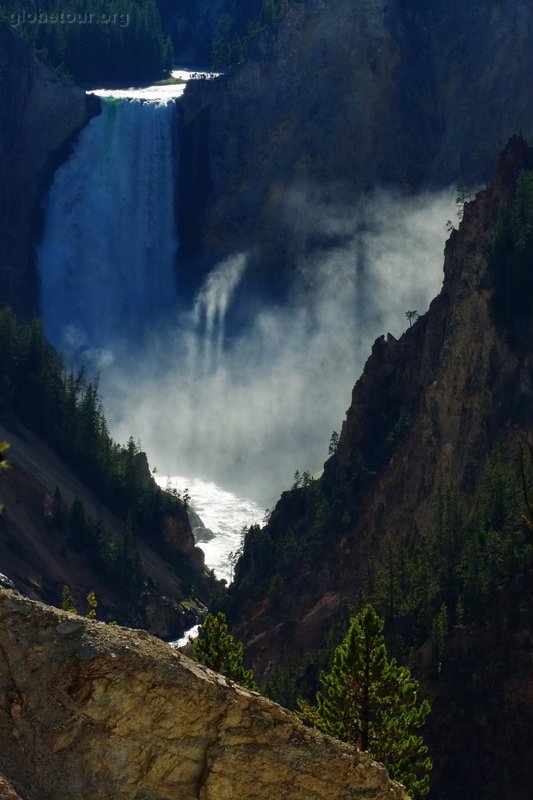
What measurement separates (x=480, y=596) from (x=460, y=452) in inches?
949

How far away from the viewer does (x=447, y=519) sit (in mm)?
92250

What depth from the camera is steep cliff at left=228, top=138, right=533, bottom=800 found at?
248 ft

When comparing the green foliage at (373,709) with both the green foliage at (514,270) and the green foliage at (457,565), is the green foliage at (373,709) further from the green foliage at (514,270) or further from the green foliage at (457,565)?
the green foliage at (514,270)

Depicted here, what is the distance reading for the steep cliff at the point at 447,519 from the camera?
75562 mm

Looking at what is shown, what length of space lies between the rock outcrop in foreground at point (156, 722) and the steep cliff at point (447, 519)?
41.4m

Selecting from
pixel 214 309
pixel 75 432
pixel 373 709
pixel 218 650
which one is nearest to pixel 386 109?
pixel 214 309

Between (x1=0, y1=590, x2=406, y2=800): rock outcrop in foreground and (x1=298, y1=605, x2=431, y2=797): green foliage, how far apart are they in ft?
60.9

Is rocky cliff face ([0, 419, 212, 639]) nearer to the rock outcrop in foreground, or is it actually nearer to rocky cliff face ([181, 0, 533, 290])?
rocky cliff face ([181, 0, 533, 290])

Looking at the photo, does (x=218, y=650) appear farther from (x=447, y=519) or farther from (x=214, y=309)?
(x=214, y=309)

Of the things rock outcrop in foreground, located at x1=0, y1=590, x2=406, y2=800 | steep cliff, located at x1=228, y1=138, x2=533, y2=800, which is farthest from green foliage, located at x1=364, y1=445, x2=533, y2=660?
rock outcrop in foreground, located at x1=0, y1=590, x2=406, y2=800

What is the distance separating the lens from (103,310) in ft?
644

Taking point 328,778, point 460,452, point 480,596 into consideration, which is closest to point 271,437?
point 460,452

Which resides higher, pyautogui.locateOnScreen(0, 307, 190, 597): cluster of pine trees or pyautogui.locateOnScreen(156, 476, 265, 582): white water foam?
pyautogui.locateOnScreen(0, 307, 190, 597): cluster of pine trees

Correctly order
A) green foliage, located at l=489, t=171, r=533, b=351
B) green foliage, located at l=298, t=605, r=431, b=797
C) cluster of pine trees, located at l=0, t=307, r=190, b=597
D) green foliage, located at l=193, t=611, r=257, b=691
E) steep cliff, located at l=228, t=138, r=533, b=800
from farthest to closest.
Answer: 1. cluster of pine trees, located at l=0, t=307, r=190, b=597
2. green foliage, located at l=489, t=171, r=533, b=351
3. steep cliff, located at l=228, t=138, r=533, b=800
4. green foliage, located at l=193, t=611, r=257, b=691
5. green foliage, located at l=298, t=605, r=431, b=797
